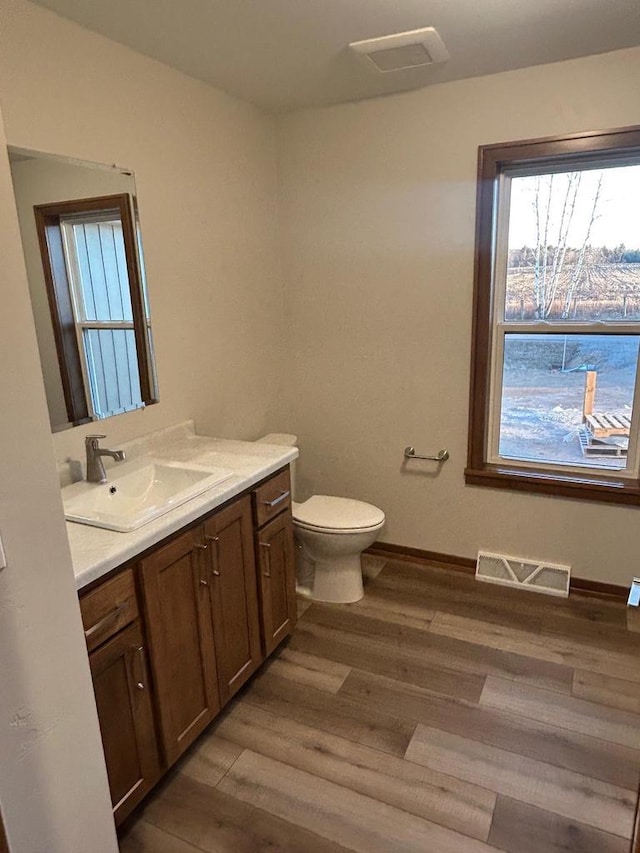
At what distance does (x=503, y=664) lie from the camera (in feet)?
7.76

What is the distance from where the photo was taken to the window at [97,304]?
1.98 m

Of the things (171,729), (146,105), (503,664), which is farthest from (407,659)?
(146,105)

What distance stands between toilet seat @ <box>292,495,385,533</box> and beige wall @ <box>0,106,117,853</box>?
150 centimetres

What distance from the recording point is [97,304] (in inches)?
84.0

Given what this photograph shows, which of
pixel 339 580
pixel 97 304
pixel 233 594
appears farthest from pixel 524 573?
pixel 97 304

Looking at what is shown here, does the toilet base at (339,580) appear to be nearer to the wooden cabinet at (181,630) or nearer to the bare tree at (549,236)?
the wooden cabinet at (181,630)

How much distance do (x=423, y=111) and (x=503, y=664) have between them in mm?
2512

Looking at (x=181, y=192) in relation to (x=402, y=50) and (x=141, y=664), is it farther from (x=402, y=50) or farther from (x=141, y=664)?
(x=141, y=664)

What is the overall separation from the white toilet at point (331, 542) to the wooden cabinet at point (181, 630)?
384 millimetres

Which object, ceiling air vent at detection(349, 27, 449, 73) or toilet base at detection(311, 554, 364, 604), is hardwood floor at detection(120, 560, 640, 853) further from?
ceiling air vent at detection(349, 27, 449, 73)

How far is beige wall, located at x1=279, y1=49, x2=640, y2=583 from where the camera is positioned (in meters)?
2.59

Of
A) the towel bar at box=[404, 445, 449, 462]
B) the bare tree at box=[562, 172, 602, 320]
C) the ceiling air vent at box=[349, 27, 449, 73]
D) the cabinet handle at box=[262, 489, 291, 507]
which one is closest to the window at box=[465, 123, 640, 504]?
the bare tree at box=[562, 172, 602, 320]

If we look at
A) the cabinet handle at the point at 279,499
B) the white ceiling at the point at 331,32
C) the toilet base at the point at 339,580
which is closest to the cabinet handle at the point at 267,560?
the cabinet handle at the point at 279,499

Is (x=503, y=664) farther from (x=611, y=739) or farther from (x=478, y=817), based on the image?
(x=478, y=817)
